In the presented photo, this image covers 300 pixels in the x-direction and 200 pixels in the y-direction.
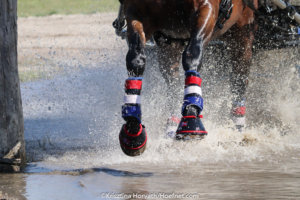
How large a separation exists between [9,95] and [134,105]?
3.73 ft

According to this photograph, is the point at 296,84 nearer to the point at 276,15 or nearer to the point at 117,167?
the point at 276,15

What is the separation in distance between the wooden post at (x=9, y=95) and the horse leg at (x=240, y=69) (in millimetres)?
2258

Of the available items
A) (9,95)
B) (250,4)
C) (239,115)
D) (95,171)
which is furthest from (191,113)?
(239,115)

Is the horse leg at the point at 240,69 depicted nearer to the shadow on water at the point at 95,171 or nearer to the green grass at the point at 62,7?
the shadow on water at the point at 95,171

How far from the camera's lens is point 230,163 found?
5238 millimetres

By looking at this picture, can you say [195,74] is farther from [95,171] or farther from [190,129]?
[95,171]

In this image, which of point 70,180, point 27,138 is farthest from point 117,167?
point 27,138

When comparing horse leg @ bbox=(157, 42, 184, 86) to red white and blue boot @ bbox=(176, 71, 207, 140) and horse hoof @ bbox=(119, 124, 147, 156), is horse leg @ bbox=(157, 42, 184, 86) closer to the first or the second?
red white and blue boot @ bbox=(176, 71, 207, 140)

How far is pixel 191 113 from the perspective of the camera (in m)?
4.50

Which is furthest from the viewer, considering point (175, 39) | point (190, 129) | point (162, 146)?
point (162, 146)

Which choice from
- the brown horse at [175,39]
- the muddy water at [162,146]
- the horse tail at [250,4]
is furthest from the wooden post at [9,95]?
the horse tail at [250,4]

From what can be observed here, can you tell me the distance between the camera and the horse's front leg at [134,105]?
4492 millimetres

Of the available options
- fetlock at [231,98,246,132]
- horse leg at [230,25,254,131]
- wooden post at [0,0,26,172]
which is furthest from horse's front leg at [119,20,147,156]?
fetlock at [231,98,246,132]

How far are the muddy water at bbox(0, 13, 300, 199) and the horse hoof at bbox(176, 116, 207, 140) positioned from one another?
349 millimetres
